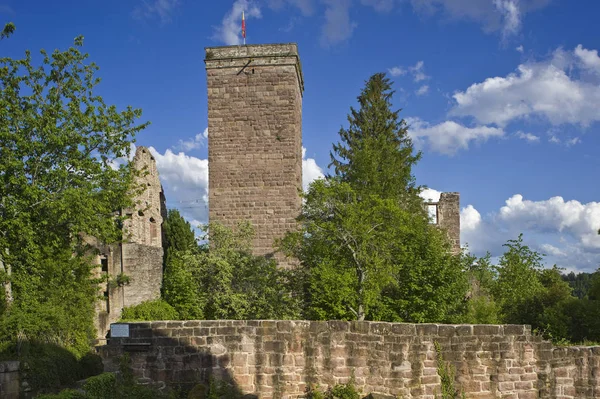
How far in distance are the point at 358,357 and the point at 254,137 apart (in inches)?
453

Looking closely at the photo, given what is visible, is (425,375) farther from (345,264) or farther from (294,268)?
(294,268)

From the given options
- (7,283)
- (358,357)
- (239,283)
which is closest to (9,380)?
Answer: (7,283)

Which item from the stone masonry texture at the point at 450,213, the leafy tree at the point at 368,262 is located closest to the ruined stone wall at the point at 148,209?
the leafy tree at the point at 368,262

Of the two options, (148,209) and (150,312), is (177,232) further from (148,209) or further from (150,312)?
(150,312)

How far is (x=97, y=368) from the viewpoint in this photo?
15.5 metres

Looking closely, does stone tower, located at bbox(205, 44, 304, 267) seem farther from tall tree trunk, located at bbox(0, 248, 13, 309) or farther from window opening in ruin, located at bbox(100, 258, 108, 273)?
tall tree trunk, located at bbox(0, 248, 13, 309)

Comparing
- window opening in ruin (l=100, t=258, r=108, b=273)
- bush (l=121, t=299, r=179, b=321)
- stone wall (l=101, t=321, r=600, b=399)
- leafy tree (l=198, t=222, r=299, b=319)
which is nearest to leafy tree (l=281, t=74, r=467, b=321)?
leafy tree (l=198, t=222, r=299, b=319)

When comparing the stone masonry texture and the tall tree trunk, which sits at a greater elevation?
the stone masonry texture

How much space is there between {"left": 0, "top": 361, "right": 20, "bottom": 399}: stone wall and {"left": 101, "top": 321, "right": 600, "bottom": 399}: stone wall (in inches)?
161

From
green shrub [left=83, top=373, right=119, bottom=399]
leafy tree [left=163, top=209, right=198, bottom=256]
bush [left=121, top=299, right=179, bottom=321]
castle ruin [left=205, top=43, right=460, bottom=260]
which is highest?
castle ruin [left=205, top=43, right=460, bottom=260]

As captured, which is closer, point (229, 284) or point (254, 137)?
point (229, 284)

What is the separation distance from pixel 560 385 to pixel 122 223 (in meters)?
16.0

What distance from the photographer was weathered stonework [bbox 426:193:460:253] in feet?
94.0

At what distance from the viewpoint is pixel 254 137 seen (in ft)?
61.6
